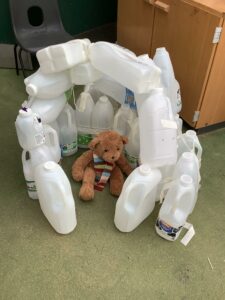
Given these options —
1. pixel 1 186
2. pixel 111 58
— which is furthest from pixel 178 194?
pixel 1 186

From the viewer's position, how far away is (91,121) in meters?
1.60

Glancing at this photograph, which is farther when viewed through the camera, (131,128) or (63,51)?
(131,128)

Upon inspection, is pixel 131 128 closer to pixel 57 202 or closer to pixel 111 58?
pixel 111 58

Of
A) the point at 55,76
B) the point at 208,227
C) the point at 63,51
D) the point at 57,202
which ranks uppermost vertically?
the point at 63,51

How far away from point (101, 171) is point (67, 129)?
28 cm

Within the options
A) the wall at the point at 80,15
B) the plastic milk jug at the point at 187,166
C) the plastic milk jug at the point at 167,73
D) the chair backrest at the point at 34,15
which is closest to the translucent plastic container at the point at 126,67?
the plastic milk jug at the point at 167,73

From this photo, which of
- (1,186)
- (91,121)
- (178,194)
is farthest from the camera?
(91,121)

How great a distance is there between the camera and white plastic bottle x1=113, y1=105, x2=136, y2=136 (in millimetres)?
1506

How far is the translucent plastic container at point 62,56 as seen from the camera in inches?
49.8

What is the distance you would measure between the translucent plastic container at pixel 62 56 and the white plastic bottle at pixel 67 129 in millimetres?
247

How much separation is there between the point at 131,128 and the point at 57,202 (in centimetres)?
53

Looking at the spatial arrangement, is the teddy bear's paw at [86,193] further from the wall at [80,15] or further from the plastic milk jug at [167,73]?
the wall at [80,15]

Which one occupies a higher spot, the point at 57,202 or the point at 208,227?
the point at 57,202

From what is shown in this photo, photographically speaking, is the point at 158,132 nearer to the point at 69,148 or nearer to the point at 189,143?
the point at 189,143
